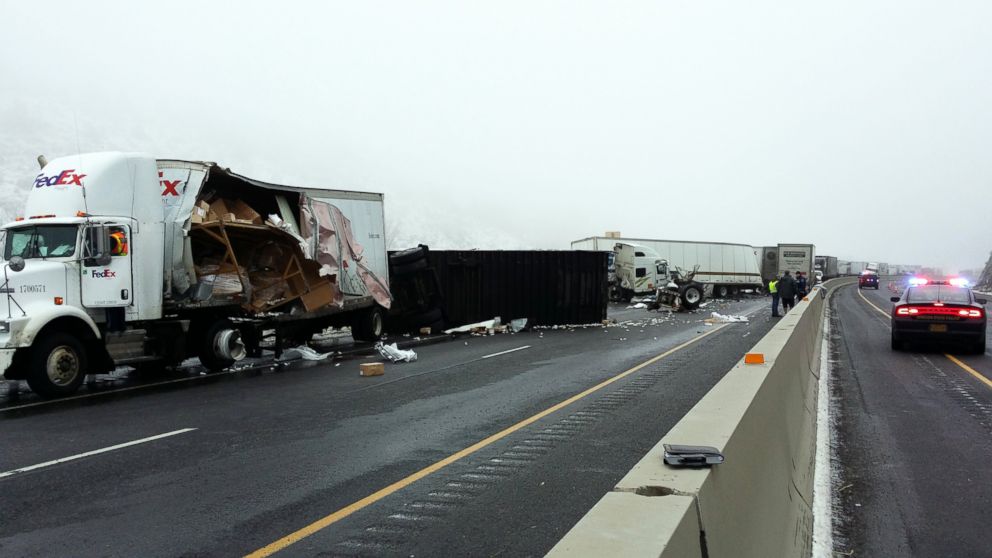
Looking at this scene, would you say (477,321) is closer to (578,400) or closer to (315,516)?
(578,400)

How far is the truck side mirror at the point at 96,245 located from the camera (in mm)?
11711

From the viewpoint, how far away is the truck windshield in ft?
38.4

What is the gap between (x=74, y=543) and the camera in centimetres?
483

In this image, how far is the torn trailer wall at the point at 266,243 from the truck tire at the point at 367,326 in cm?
43

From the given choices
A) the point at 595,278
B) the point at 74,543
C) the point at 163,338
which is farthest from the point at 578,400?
the point at 595,278

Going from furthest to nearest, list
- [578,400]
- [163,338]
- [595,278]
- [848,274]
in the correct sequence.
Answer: [848,274] → [595,278] → [163,338] → [578,400]

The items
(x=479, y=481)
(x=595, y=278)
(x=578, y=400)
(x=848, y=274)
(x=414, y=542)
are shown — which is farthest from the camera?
(x=848, y=274)

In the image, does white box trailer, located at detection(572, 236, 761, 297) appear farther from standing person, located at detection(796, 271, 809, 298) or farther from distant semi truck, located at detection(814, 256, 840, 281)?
distant semi truck, located at detection(814, 256, 840, 281)

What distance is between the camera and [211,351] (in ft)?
45.4

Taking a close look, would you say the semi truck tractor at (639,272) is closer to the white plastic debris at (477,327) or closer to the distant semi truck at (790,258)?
the white plastic debris at (477,327)

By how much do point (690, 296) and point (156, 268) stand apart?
2686 cm

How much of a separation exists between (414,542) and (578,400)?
18.6ft

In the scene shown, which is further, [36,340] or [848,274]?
[848,274]

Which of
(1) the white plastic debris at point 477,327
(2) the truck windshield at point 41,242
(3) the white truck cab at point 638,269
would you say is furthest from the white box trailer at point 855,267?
(2) the truck windshield at point 41,242
